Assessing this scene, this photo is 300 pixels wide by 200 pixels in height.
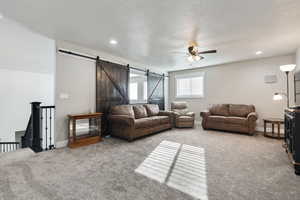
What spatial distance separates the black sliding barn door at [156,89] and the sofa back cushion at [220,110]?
2.34 m

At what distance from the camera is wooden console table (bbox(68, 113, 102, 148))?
11.3ft

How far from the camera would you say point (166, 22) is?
263 centimetres

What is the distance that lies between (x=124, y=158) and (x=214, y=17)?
3.05 meters

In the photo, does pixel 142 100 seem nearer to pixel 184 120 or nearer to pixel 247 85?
pixel 184 120

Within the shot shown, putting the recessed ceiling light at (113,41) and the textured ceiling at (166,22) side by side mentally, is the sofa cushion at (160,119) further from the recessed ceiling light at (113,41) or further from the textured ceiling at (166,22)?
the recessed ceiling light at (113,41)

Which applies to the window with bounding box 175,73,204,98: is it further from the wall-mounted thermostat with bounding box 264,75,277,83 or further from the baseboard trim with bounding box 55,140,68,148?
the baseboard trim with bounding box 55,140,68,148

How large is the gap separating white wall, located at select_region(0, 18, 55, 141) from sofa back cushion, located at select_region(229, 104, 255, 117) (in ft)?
19.8

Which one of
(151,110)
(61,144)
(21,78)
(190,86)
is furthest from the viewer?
(190,86)

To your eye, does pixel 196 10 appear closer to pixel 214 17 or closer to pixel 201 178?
pixel 214 17

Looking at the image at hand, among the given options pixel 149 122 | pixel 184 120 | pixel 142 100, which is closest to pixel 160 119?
pixel 149 122

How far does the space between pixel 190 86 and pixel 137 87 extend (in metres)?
2.59

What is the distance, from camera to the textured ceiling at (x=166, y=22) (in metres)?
2.15

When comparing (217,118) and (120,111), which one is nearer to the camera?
(120,111)

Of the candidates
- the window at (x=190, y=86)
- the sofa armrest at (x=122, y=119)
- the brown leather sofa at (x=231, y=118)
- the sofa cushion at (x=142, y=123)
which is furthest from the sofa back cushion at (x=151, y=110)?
the window at (x=190, y=86)
